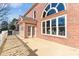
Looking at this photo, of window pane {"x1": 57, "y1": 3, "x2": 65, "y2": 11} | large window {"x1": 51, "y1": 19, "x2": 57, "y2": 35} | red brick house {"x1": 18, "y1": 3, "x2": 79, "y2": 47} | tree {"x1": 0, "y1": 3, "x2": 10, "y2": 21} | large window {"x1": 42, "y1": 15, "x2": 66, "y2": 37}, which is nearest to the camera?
tree {"x1": 0, "y1": 3, "x2": 10, "y2": 21}

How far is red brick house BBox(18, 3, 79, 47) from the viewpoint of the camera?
5.42 m

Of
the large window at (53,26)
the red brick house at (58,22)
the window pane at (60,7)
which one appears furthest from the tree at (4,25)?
the large window at (53,26)

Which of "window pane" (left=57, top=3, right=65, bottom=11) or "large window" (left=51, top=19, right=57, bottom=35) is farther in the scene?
"large window" (left=51, top=19, right=57, bottom=35)

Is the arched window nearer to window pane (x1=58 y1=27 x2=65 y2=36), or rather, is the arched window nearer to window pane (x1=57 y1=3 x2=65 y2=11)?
window pane (x1=57 y1=3 x2=65 y2=11)

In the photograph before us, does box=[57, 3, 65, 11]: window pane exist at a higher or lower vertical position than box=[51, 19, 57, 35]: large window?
higher

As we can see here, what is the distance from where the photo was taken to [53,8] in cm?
666

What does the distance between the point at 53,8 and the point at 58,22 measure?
66cm

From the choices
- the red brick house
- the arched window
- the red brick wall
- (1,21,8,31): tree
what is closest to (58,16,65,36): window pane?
the red brick house

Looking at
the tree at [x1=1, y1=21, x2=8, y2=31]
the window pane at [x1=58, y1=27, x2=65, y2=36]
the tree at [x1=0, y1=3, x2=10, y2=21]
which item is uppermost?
the tree at [x1=0, y1=3, x2=10, y2=21]

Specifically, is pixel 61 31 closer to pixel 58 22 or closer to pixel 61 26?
pixel 61 26

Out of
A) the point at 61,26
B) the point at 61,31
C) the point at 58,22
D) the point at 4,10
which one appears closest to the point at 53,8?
the point at 58,22

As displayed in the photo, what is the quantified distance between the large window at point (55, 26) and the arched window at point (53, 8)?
306mm

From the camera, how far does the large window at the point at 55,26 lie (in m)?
6.07

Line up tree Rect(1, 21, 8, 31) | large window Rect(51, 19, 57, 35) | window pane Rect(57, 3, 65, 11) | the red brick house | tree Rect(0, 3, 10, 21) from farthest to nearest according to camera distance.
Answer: large window Rect(51, 19, 57, 35), window pane Rect(57, 3, 65, 11), the red brick house, tree Rect(1, 21, 8, 31), tree Rect(0, 3, 10, 21)
